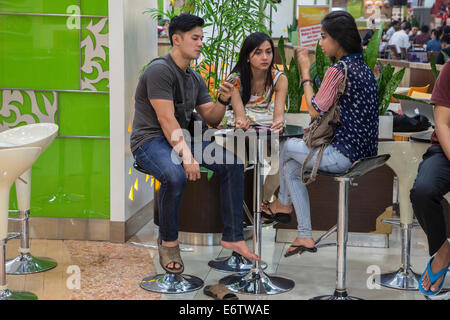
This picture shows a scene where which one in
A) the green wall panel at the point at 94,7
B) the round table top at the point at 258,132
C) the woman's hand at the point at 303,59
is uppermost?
the green wall panel at the point at 94,7

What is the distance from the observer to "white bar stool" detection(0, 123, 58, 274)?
3.71 m

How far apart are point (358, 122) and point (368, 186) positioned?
1163 mm

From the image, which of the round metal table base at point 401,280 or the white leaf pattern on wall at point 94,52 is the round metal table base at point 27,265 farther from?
the round metal table base at point 401,280

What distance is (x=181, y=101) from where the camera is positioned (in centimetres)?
364

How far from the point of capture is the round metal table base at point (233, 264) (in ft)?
12.8

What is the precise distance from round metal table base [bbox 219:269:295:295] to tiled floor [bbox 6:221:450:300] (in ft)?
0.15

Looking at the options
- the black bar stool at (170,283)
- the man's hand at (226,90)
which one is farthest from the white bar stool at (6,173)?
the man's hand at (226,90)

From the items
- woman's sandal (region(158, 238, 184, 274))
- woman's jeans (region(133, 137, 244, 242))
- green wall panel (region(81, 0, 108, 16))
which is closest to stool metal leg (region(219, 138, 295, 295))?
woman's jeans (region(133, 137, 244, 242))

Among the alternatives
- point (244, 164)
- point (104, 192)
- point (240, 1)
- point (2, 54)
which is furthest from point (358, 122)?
point (2, 54)

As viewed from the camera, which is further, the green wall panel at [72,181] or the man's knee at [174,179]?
the green wall panel at [72,181]

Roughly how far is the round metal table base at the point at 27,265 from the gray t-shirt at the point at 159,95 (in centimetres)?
92

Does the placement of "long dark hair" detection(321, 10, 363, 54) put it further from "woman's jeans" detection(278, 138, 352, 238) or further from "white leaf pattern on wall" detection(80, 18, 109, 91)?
"white leaf pattern on wall" detection(80, 18, 109, 91)
